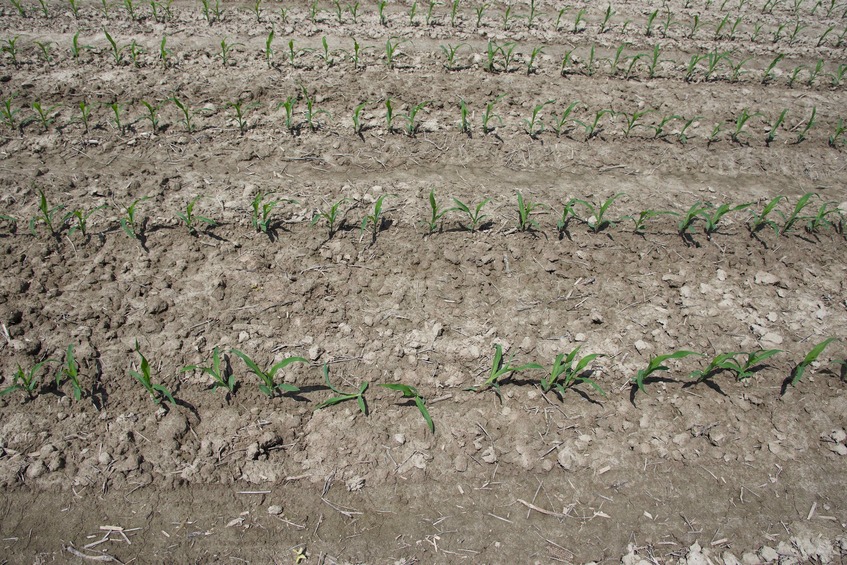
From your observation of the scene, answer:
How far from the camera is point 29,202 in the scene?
148 inches

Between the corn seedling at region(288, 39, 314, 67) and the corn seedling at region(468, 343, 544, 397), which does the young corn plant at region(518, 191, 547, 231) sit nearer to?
the corn seedling at region(468, 343, 544, 397)

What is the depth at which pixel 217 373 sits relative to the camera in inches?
111

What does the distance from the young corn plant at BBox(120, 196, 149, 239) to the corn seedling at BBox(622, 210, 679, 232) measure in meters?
3.54

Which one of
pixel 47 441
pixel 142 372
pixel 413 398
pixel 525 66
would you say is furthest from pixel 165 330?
pixel 525 66

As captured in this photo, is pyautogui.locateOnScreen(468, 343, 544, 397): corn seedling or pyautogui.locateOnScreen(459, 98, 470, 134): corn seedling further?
pyautogui.locateOnScreen(459, 98, 470, 134): corn seedling

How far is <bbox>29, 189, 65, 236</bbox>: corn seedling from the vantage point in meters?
3.50

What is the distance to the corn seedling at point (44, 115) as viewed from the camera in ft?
13.9

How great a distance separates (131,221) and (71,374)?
122cm

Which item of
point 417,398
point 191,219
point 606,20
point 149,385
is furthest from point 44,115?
point 606,20

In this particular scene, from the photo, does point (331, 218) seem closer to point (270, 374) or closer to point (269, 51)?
point (270, 374)

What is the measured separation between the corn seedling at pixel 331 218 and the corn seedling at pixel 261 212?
0.80 ft

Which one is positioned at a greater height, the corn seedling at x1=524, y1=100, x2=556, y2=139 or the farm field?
the corn seedling at x1=524, y1=100, x2=556, y2=139

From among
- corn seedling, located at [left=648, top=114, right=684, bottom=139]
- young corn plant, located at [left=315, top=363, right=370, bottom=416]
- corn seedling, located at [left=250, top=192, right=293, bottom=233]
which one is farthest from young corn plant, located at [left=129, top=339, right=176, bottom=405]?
corn seedling, located at [left=648, top=114, right=684, bottom=139]

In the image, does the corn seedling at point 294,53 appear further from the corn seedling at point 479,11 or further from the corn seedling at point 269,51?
the corn seedling at point 479,11
